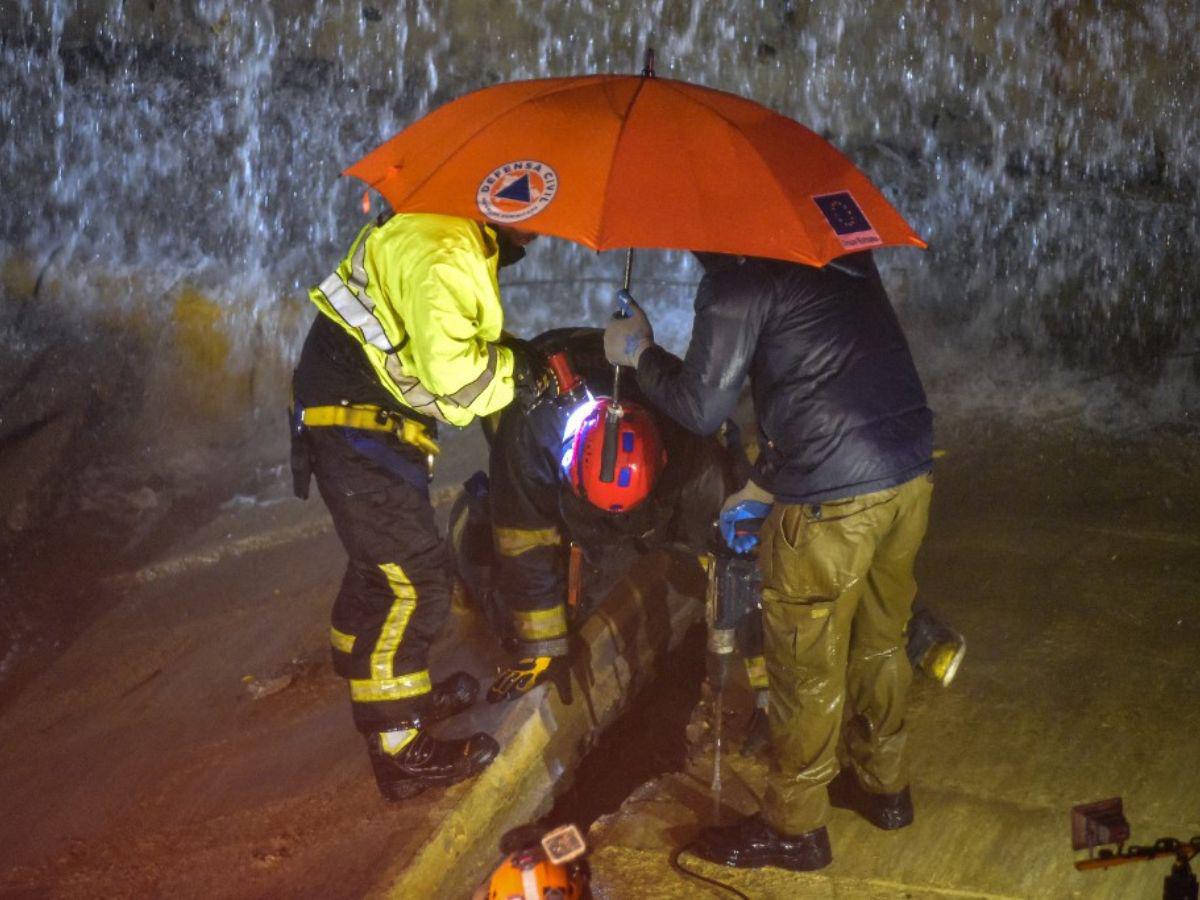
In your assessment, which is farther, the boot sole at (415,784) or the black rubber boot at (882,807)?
the boot sole at (415,784)

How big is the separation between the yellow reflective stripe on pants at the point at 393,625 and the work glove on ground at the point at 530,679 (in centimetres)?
56

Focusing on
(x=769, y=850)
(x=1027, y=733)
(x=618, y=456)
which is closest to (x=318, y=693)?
(x=618, y=456)

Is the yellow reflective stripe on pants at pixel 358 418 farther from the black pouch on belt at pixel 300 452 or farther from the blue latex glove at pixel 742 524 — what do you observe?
the blue latex glove at pixel 742 524

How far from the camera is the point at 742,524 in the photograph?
3.50 meters

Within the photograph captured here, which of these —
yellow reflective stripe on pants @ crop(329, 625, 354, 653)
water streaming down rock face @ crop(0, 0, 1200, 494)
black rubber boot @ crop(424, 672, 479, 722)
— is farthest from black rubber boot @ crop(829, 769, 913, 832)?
water streaming down rock face @ crop(0, 0, 1200, 494)

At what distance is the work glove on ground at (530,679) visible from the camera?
3887 mm

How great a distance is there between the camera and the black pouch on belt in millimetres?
3455

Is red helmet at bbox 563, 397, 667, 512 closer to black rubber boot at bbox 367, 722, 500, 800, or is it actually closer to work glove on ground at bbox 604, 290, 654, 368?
work glove on ground at bbox 604, 290, 654, 368

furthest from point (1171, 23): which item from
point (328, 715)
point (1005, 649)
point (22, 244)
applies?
point (22, 244)

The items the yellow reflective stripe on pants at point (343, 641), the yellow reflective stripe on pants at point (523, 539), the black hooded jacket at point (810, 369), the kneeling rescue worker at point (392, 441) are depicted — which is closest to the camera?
the black hooded jacket at point (810, 369)

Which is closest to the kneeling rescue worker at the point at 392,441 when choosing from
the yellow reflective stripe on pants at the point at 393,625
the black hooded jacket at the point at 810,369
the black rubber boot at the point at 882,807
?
the yellow reflective stripe on pants at the point at 393,625

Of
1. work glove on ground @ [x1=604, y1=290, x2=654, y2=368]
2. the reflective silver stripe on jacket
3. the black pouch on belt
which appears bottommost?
the black pouch on belt

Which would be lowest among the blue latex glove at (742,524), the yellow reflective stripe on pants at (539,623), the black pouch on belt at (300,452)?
the yellow reflective stripe on pants at (539,623)

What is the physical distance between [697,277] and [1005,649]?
5111 mm
